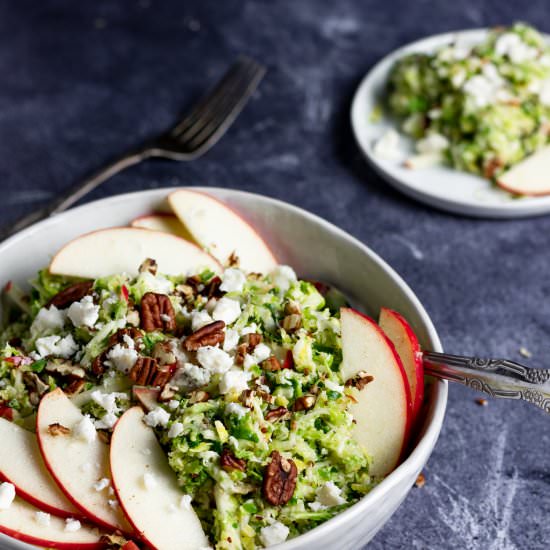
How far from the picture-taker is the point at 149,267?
1.93 meters

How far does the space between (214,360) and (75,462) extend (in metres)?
0.33

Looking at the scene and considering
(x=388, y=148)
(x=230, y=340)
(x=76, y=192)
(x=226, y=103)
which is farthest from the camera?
(x=226, y=103)

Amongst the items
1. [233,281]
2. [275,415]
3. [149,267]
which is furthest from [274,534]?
[149,267]

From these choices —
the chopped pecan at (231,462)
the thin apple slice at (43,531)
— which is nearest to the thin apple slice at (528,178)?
the chopped pecan at (231,462)

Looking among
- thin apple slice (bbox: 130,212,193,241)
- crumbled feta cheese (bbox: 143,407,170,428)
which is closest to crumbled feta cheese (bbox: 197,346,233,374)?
crumbled feta cheese (bbox: 143,407,170,428)

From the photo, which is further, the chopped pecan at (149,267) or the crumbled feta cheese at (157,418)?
the chopped pecan at (149,267)

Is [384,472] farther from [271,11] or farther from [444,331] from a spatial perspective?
[271,11]

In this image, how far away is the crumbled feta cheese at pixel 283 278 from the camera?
197 cm

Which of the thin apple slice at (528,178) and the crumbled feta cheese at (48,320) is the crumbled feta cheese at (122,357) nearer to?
the crumbled feta cheese at (48,320)

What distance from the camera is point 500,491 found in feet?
6.61

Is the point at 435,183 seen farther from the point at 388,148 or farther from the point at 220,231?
the point at 220,231

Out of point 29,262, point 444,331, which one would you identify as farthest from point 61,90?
point 444,331

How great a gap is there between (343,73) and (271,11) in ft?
1.85

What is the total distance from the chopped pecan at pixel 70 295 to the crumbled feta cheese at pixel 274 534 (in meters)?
0.70
